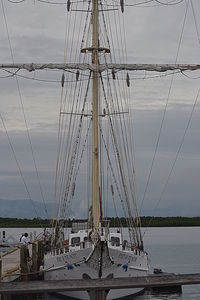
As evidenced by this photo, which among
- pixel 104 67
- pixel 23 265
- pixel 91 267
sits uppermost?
pixel 104 67

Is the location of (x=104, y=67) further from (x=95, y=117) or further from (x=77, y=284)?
(x=77, y=284)

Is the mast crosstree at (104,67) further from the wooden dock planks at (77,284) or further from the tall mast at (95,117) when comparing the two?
the wooden dock planks at (77,284)

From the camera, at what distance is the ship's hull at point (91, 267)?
2492 cm

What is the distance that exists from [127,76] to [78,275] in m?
9.62

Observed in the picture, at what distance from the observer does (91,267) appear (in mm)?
24906

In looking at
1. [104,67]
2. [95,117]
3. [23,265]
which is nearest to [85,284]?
[23,265]

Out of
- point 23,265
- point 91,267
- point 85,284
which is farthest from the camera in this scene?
point 23,265

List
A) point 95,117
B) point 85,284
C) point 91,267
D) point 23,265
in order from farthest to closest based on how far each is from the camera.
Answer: point 95,117 → point 23,265 → point 91,267 → point 85,284

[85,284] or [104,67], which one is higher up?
[104,67]

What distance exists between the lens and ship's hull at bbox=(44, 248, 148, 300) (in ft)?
81.8

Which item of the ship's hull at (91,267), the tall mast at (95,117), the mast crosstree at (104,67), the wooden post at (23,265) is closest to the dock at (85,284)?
the ship's hull at (91,267)

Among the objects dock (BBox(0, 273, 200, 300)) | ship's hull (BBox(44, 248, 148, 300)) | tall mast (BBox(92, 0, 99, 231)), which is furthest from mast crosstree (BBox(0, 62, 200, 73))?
dock (BBox(0, 273, 200, 300))

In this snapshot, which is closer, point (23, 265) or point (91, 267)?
point (91, 267)

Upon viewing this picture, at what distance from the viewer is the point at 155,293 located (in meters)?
33.5
